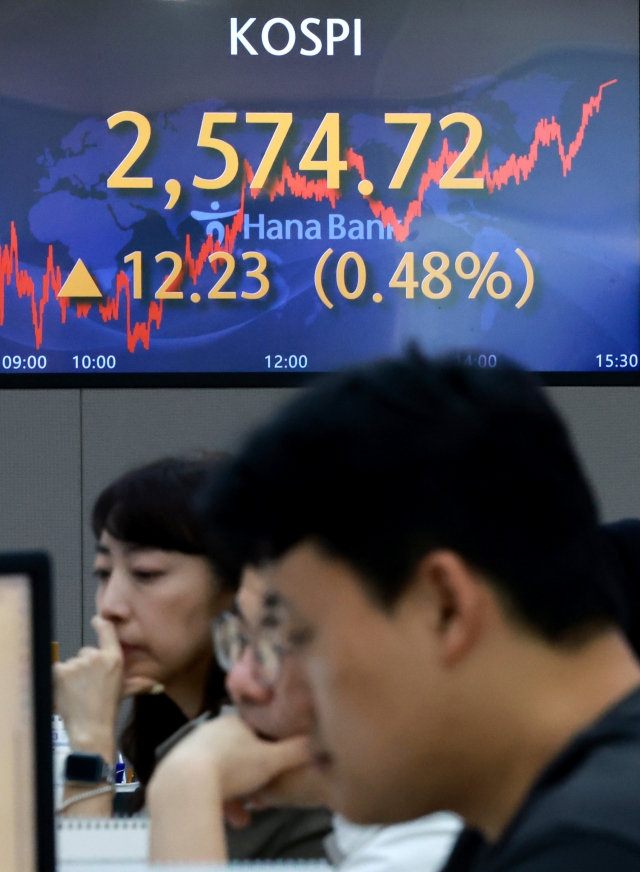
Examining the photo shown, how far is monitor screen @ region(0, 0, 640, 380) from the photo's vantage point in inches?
109

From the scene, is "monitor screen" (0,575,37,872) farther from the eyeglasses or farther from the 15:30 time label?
the 15:30 time label

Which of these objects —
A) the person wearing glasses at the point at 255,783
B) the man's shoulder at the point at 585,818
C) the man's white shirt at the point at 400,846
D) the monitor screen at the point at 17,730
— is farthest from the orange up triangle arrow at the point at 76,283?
the man's shoulder at the point at 585,818

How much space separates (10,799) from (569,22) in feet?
8.64

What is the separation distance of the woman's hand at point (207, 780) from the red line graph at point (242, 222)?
177cm

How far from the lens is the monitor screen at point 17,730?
77 centimetres

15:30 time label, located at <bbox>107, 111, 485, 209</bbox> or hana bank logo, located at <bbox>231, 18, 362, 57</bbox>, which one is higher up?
hana bank logo, located at <bbox>231, 18, 362, 57</bbox>

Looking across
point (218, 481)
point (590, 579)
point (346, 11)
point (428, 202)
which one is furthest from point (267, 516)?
point (346, 11)

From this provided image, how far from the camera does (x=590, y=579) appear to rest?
56 centimetres

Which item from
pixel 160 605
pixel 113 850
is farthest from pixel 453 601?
pixel 160 605

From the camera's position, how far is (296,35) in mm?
2789

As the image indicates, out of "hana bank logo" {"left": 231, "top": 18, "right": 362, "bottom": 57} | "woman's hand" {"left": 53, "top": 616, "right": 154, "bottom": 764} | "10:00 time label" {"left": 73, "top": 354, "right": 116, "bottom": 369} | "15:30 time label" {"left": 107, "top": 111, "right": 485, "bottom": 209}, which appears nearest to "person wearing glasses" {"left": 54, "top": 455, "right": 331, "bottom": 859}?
"woman's hand" {"left": 53, "top": 616, "right": 154, "bottom": 764}

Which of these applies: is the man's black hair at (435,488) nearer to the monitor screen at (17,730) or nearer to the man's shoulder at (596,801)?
the man's shoulder at (596,801)

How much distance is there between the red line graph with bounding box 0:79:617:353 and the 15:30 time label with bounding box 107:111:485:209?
2cm

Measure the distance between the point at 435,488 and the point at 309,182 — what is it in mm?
2348
